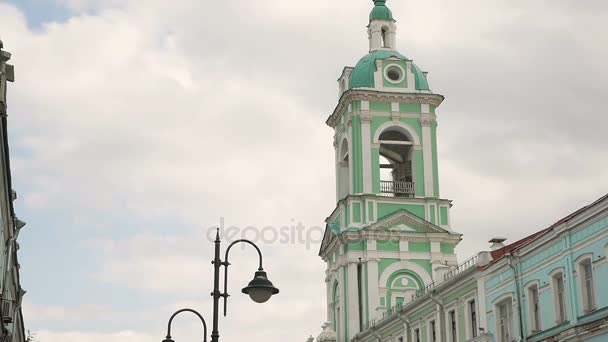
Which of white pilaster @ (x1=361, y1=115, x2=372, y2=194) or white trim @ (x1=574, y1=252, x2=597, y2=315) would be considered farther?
white pilaster @ (x1=361, y1=115, x2=372, y2=194)

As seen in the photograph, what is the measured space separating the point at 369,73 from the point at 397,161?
Answer: 599cm

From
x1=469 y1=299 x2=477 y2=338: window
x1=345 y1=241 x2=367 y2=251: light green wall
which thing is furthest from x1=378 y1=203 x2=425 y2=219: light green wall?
x1=469 y1=299 x2=477 y2=338: window

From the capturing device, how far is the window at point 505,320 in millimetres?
34906

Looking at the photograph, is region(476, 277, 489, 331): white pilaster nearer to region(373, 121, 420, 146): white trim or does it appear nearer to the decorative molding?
region(373, 121, 420, 146): white trim

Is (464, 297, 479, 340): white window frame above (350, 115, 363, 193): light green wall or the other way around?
the other way around

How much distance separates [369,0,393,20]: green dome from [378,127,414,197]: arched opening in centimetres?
792

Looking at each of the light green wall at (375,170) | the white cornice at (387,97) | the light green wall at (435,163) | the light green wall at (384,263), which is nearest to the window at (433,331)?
the light green wall at (384,263)

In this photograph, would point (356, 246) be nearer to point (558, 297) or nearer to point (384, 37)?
point (384, 37)

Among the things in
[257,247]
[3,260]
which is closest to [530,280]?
[257,247]

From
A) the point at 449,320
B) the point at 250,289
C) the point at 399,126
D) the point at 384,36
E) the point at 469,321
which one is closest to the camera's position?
the point at 250,289

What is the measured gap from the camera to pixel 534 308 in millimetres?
33156

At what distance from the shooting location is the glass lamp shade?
65.7ft

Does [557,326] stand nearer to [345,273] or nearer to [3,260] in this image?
[3,260]

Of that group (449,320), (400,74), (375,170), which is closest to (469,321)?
(449,320)
